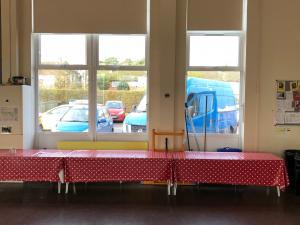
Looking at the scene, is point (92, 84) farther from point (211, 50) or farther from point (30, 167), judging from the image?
point (211, 50)

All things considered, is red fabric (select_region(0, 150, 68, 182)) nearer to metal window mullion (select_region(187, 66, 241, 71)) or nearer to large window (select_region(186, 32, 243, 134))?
large window (select_region(186, 32, 243, 134))

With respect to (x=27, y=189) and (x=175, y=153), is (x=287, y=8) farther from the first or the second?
(x=27, y=189)

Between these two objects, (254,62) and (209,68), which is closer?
(254,62)

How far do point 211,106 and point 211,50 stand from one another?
0.97 meters

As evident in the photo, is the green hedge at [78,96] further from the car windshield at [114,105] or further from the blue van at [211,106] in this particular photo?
the blue van at [211,106]

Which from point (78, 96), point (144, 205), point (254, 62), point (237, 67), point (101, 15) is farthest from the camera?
point (78, 96)

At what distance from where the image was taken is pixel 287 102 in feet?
17.6

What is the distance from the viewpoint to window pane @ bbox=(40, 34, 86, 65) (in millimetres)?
5586

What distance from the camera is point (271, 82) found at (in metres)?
5.35

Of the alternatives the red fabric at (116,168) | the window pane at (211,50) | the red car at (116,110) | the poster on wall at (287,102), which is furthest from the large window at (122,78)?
the poster on wall at (287,102)

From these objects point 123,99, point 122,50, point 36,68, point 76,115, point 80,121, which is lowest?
point 80,121

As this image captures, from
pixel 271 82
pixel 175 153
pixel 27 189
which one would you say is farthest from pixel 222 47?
pixel 27 189

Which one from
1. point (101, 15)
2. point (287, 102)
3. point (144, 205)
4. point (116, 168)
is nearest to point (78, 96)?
point (101, 15)

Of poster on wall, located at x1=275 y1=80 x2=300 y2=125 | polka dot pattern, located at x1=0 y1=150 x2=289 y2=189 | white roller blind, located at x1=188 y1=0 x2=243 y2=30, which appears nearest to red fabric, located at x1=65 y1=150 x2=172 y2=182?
polka dot pattern, located at x1=0 y1=150 x2=289 y2=189
